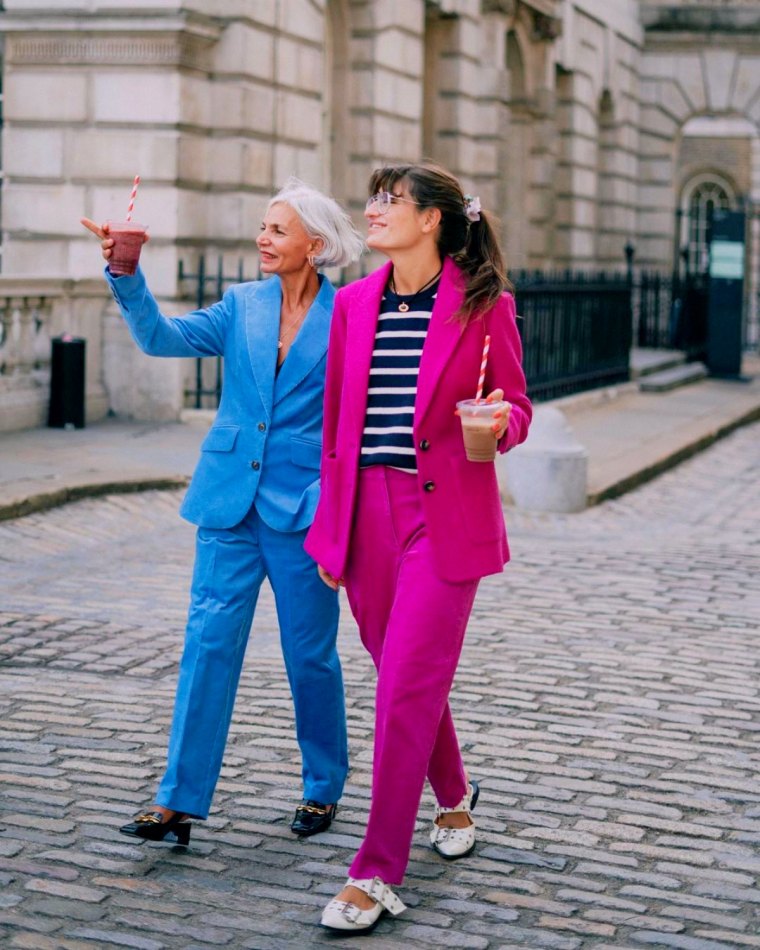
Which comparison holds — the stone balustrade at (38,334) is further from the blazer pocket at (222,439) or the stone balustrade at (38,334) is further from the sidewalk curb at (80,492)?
the blazer pocket at (222,439)

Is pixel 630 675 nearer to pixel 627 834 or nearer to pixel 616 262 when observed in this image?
pixel 627 834

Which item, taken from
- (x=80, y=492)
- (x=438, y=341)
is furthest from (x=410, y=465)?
(x=80, y=492)

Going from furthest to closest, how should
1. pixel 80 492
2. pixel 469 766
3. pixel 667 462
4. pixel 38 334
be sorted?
pixel 667 462
pixel 38 334
pixel 80 492
pixel 469 766

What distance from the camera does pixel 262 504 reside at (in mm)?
4699

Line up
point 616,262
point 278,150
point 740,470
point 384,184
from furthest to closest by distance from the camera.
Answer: point 616,262, point 278,150, point 740,470, point 384,184

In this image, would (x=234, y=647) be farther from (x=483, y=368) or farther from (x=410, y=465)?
(x=483, y=368)

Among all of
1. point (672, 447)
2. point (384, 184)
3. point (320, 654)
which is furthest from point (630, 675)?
point (672, 447)

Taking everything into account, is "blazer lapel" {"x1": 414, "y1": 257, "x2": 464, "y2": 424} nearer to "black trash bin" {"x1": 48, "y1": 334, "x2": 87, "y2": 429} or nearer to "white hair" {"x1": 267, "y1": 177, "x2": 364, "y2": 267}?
"white hair" {"x1": 267, "y1": 177, "x2": 364, "y2": 267}

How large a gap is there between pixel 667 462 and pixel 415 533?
1000cm

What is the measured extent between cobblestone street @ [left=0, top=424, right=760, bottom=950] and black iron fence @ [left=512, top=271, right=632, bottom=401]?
7919mm

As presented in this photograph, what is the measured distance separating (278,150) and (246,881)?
12.0 meters

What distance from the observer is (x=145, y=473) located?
1099cm

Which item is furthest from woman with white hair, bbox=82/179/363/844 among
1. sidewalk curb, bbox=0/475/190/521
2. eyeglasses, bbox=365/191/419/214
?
sidewalk curb, bbox=0/475/190/521

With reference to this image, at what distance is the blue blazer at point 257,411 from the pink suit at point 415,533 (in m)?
0.30
